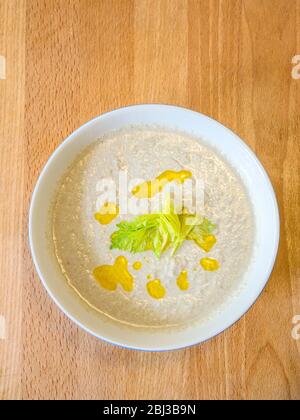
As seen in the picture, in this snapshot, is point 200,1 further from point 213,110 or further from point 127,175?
point 127,175

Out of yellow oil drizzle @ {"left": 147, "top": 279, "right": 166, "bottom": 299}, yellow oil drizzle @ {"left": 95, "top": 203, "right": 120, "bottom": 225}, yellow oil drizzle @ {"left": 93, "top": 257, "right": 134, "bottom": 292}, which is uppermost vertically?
yellow oil drizzle @ {"left": 95, "top": 203, "right": 120, "bottom": 225}

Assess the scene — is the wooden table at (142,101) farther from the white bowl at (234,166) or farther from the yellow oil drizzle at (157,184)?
the yellow oil drizzle at (157,184)

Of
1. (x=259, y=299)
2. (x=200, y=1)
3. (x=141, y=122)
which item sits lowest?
(x=259, y=299)

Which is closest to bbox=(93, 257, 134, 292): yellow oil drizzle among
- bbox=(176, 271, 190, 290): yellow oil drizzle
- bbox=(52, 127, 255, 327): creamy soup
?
bbox=(52, 127, 255, 327): creamy soup

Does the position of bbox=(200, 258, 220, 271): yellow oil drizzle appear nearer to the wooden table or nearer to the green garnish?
the green garnish
